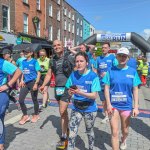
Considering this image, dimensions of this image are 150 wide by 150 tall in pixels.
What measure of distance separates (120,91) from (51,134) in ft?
7.25

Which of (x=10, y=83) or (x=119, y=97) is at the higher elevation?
(x=10, y=83)

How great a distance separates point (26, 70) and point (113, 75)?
10.5 feet

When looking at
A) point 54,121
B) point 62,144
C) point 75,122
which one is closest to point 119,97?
point 75,122

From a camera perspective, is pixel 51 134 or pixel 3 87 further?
pixel 51 134

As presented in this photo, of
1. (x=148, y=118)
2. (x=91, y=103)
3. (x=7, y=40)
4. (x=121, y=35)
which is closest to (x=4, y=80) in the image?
(x=91, y=103)

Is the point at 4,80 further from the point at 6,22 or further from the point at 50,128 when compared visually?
the point at 6,22

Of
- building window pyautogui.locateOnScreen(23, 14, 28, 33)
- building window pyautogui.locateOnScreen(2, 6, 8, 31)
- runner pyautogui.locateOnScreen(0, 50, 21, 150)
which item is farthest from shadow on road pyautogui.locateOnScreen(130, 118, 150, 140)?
building window pyautogui.locateOnScreen(23, 14, 28, 33)

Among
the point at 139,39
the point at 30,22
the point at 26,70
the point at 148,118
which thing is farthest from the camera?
the point at 30,22

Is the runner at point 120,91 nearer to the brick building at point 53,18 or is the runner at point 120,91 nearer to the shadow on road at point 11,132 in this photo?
the shadow on road at point 11,132

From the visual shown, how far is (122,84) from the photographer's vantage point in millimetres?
4211

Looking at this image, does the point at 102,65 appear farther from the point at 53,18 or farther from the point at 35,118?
the point at 53,18

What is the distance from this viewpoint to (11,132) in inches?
231

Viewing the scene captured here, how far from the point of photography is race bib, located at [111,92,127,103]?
13.9 ft

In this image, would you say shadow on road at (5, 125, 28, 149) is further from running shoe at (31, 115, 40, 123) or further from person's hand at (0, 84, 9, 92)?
person's hand at (0, 84, 9, 92)
